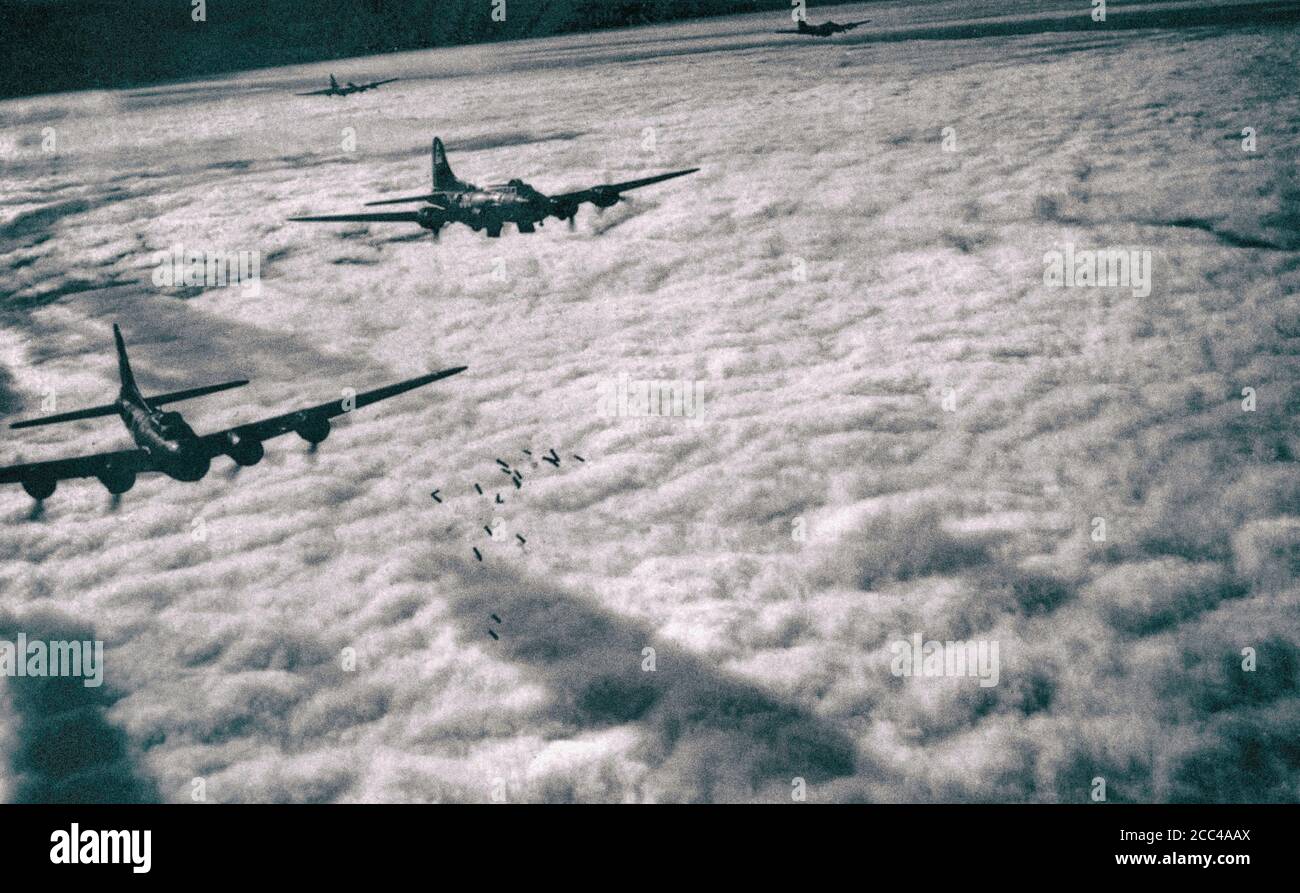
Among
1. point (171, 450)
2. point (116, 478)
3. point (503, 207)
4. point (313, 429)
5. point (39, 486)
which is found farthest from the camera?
point (503, 207)

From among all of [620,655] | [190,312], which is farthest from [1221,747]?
→ [190,312]

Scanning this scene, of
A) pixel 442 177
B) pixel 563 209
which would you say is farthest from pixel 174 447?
pixel 442 177

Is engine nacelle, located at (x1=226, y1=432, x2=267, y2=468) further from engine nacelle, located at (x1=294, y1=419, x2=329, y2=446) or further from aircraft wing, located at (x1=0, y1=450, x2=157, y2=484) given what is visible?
aircraft wing, located at (x1=0, y1=450, x2=157, y2=484)

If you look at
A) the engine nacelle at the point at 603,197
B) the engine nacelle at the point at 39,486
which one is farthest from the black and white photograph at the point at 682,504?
the engine nacelle at the point at 603,197

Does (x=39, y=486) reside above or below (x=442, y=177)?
below

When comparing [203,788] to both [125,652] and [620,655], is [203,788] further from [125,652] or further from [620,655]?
[620,655]

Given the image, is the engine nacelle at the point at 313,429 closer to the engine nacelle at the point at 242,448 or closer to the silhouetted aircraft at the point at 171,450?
the silhouetted aircraft at the point at 171,450

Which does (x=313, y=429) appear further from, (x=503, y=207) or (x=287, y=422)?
(x=503, y=207)
